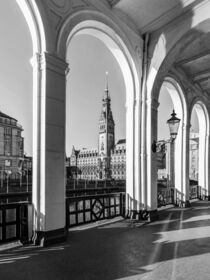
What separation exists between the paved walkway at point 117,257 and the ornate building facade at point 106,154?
111m

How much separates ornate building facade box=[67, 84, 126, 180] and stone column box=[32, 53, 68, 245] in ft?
367

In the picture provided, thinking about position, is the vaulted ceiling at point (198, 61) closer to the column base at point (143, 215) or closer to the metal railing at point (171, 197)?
the metal railing at point (171, 197)

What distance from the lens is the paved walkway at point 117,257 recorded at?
3.93 metres

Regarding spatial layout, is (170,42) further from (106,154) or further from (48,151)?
(106,154)

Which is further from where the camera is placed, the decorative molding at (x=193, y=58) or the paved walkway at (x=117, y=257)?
the decorative molding at (x=193, y=58)

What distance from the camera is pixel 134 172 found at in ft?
28.3

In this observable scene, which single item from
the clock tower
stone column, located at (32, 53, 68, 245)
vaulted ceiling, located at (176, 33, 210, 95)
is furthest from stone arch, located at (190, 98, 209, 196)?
the clock tower

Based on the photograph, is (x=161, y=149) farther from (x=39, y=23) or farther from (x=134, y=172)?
(x=39, y=23)

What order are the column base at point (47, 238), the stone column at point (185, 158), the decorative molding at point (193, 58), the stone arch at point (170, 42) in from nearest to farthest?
the column base at point (47, 238) → the stone arch at point (170, 42) → the decorative molding at point (193, 58) → the stone column at point (185, 158)

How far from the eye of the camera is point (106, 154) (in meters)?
128

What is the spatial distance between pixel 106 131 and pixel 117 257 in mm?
126708

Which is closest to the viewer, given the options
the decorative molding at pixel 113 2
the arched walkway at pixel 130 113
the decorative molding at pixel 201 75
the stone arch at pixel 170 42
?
the decorative molding at pixel 113 2

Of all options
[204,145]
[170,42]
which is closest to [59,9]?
[170,42]

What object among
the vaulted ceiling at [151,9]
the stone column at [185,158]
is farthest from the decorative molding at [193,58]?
the stone column at [185,158]
